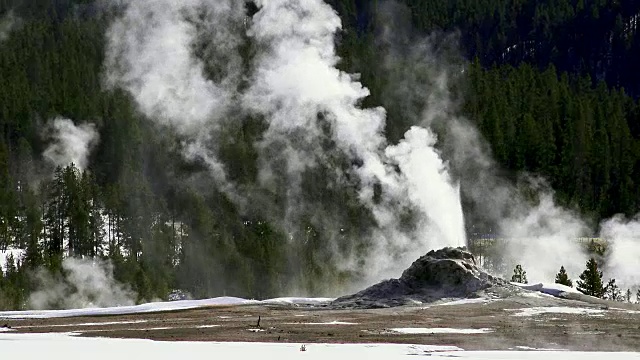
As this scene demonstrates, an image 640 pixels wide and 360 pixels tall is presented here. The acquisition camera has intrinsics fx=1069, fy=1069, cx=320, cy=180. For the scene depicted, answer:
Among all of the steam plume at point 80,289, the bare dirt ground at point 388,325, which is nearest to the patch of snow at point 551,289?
the bare dirt ground at point 388,325

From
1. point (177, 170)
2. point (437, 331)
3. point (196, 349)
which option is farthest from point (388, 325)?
point (177, 170)

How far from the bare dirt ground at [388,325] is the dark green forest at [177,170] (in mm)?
34965

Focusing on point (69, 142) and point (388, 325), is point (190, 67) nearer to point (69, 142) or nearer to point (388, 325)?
point (69, 142)

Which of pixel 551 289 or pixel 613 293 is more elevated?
pixel 613 293

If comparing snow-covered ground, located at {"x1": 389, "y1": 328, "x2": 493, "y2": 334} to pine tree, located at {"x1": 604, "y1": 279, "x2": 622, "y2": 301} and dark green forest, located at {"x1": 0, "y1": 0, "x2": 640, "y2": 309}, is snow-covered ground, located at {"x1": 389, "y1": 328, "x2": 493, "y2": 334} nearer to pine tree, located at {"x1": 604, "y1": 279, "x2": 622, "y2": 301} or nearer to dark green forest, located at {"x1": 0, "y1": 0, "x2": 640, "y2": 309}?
pine tree, located at {"x1": 604, "y1": 279, "x2": 622, "y2": 301}

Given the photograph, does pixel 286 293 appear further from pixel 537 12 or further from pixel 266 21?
pixel 537 12

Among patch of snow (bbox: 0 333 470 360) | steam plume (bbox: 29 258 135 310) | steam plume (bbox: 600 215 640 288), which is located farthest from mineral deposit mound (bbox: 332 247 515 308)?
steam plume (bbox: 29 258 135 310)

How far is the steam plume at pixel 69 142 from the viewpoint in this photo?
106 meters

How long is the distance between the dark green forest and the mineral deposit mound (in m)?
29.2

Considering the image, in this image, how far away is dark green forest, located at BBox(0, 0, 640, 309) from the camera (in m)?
83.2

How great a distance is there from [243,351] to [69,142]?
8856cm

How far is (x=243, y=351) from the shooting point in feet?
76.3

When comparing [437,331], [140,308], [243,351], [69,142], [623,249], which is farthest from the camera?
[69,142]

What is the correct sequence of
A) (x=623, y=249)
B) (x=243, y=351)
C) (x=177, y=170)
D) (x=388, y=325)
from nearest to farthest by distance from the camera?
(x=243, y=351) → (x=388, y=325) → (x=623, y=249) → (x=177, y=170)
